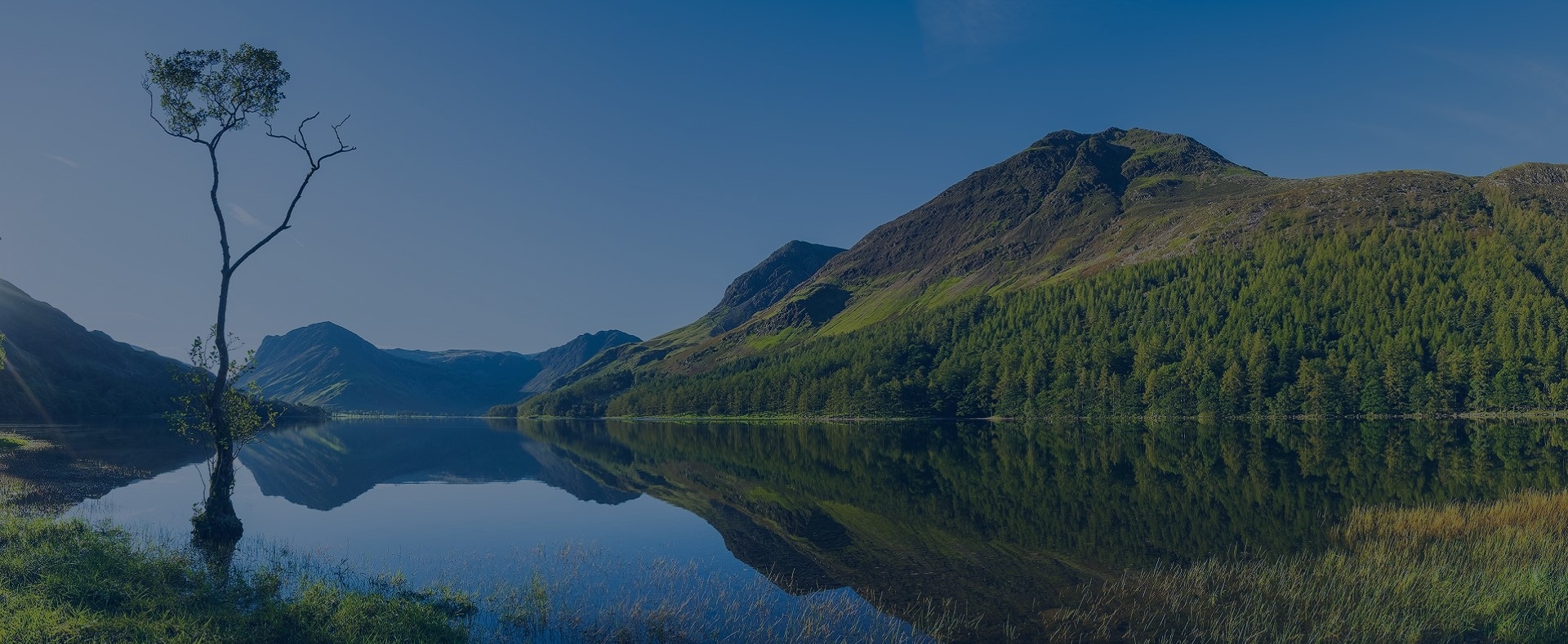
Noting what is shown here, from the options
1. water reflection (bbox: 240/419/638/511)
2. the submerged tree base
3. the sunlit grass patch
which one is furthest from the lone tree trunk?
the sunlit grass patch

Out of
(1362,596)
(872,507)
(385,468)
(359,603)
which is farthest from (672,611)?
(385,468)

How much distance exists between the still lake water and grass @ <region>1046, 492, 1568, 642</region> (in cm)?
211

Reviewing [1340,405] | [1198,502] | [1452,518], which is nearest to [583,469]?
[1198,502]

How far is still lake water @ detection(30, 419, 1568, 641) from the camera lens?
28766 millimetres

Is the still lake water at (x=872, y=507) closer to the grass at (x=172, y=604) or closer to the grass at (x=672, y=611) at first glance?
the grass at (x=672, y=611)

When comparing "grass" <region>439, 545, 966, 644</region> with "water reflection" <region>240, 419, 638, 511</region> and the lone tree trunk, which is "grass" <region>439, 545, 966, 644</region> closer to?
the lone tree trunk

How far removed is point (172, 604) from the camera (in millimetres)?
17703

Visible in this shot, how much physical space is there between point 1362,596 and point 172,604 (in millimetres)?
32460

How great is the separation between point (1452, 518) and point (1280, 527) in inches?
251

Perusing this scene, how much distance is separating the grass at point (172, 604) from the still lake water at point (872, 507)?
598 cm

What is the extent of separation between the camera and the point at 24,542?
22.6 meters

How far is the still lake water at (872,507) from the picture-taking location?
28.8 meters

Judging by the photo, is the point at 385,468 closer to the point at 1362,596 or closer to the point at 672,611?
the point at 672,611

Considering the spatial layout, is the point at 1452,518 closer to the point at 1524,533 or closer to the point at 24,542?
the point at 1524,533
